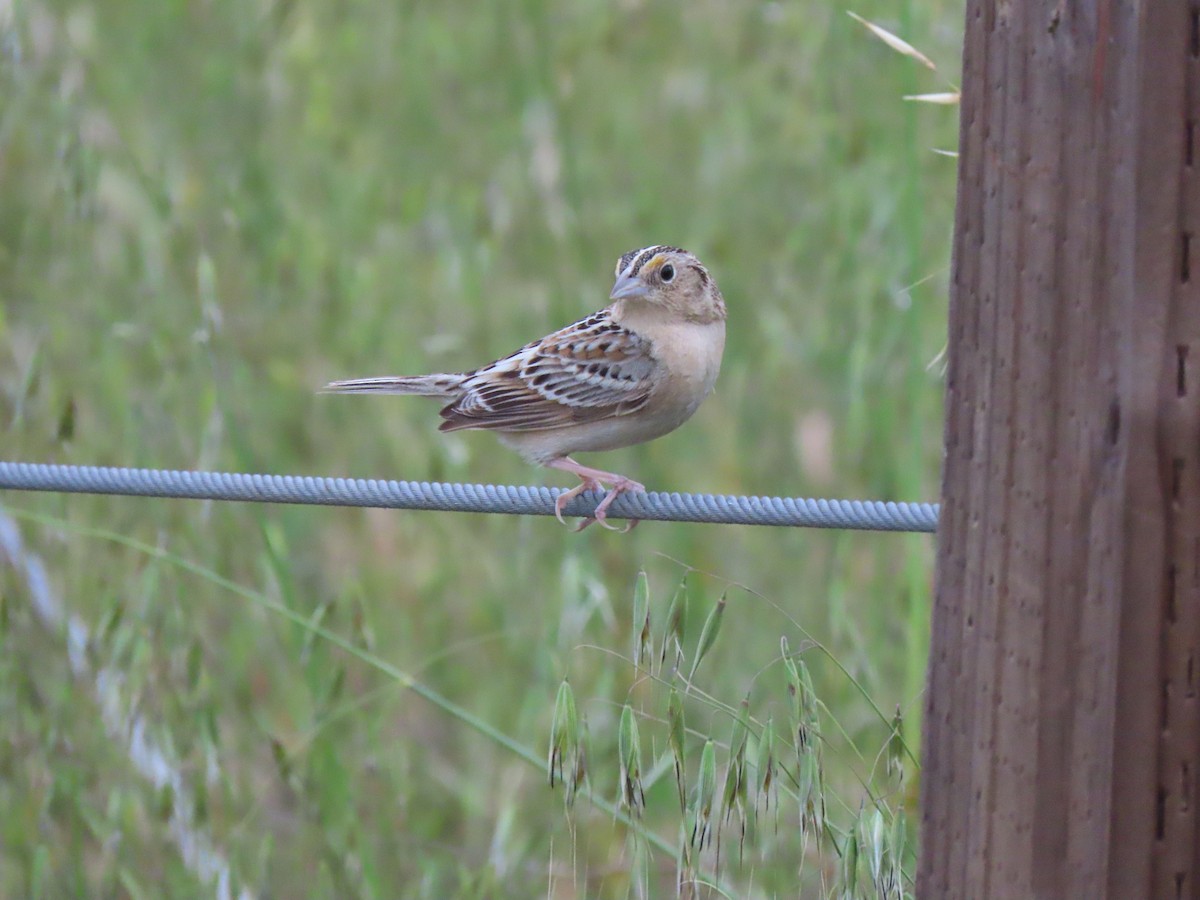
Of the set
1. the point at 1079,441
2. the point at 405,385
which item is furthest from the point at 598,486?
the point at 1079,441

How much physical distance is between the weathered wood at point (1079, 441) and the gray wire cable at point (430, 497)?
959mm

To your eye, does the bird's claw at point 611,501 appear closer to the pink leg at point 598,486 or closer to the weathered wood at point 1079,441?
the pink leg at point 598,486

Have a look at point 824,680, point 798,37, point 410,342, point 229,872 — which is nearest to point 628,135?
point 798,37

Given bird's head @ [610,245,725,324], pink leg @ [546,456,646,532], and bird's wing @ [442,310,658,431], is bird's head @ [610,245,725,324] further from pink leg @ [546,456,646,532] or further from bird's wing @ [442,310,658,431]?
pink leg @ [546,456,646,532]

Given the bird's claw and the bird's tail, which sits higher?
the bird's tail

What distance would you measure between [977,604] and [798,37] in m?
4.47

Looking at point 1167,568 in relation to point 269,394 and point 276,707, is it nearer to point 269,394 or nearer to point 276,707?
point 269,394

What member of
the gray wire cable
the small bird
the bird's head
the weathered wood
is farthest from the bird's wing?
the weathered wood

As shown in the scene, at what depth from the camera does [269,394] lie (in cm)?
606

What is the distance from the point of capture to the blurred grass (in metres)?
4.45

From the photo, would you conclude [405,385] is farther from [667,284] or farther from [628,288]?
[667,284]

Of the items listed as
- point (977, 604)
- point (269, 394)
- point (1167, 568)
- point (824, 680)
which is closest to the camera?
point (1167, 568)

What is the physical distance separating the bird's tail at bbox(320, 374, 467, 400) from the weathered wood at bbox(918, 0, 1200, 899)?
326 cm

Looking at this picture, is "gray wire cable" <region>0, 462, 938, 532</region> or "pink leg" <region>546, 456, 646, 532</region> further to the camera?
"pink leg" <region>546, 456, 646, 532</region>
